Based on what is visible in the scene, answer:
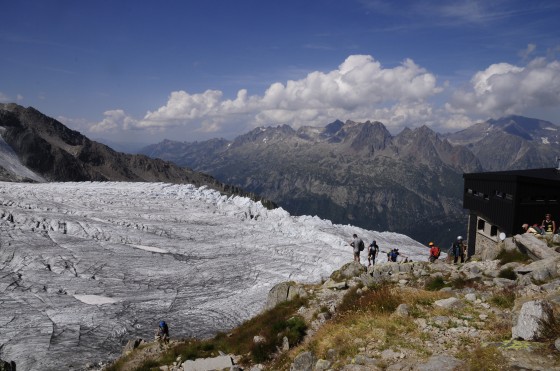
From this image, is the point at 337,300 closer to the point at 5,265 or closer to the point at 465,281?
the point at 465,281

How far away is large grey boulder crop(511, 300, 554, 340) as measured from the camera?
10461 mm

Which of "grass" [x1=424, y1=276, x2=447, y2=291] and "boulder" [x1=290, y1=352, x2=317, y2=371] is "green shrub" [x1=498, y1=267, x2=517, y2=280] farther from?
"boulder" [x1=290, y1=352, x2=317, y2=371]

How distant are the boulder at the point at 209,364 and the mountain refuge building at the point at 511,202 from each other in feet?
77.6

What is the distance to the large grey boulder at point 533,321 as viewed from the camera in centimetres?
1046

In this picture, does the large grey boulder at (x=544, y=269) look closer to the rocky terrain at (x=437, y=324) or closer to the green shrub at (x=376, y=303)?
the rocky terrain at (x=437, y=324)

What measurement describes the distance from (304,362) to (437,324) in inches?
184

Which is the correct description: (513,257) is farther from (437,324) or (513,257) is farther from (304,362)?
(304,362)

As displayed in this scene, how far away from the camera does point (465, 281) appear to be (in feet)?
61.3

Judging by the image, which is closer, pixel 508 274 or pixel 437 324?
pixel 437 324

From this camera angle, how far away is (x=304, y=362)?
42.3 ft

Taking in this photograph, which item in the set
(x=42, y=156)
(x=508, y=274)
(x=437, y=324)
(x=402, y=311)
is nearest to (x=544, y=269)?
(x=508, y=274)

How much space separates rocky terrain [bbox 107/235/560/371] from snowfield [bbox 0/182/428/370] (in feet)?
47.3

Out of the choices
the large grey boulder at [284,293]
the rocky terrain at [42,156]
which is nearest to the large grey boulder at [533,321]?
the large grey boulder at [284,293]

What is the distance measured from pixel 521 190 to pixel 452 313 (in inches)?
967
